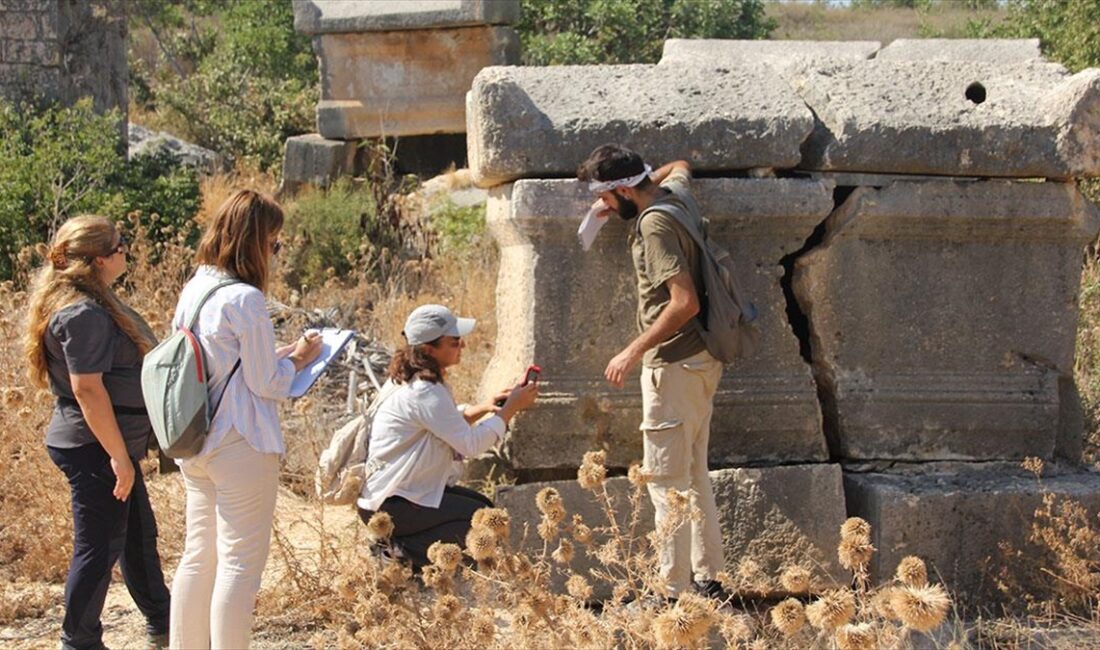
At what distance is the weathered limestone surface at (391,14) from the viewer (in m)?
11.0

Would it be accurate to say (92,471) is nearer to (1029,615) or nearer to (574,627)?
(574,627)

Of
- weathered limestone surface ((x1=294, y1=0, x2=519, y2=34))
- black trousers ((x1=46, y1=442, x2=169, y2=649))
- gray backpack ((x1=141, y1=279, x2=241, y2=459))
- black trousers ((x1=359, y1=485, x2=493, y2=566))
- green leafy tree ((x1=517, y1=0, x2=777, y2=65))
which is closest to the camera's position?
gray backpack ((x1=141, y1=279, x2=241, y2=459))

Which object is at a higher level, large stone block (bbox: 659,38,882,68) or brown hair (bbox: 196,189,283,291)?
large stone block (bbox: 659,38,882,68)

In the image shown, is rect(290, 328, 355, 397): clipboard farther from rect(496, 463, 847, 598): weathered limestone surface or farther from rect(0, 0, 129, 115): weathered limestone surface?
rect(0, 0, 129, 115): weathered limestone surface

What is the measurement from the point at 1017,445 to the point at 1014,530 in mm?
362

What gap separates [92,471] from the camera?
4.09 m

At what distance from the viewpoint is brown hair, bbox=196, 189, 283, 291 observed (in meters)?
3.71

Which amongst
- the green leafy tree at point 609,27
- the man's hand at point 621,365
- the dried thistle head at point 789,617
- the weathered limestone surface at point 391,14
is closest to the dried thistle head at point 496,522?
the dried thistle head at point 789,617

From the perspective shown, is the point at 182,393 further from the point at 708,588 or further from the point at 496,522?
the point at 708,588

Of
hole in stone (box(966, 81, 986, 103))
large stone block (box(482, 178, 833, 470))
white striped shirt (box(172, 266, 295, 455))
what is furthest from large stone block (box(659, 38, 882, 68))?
white striped shirt (box(172, 266, 295, 455))

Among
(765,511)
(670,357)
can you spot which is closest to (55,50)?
(670,357)

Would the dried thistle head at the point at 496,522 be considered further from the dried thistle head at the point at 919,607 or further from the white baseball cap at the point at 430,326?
the white baseball cap at the point at 430,326

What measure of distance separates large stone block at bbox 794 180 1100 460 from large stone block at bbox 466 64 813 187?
0.43m

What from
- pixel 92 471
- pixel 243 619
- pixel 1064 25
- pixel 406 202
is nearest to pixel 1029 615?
pixel 243 619
